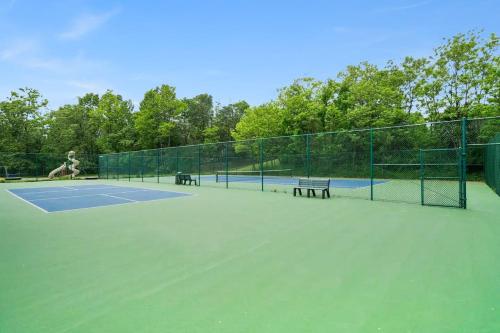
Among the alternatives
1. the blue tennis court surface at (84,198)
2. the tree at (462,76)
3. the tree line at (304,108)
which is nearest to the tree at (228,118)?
the tree line at (304,108)

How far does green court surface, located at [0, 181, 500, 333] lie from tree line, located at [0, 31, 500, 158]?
18.7 metres

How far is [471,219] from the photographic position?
6.53m

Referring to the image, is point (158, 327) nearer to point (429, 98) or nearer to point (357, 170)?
point (357, 170)

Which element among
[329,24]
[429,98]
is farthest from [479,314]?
[429,98]

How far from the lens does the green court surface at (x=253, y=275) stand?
2455mm

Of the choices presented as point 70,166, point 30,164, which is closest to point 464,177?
point 70,166

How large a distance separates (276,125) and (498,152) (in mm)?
21622

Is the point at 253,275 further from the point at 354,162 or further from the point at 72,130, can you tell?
the point at 72,130

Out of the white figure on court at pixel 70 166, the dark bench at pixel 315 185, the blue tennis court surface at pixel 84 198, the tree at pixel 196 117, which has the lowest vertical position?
the blue tennis court surface at pixel 84 198

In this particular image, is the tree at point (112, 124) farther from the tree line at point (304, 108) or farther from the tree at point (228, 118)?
the tree at point (228, 118)

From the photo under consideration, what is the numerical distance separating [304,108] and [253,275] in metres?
26.5

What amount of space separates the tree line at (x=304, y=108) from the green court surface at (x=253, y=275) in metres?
18.7

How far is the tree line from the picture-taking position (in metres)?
20.9

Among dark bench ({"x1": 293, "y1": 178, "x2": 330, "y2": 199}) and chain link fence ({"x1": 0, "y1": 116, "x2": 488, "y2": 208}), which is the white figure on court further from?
dark bench ({"x1": 293, "y1": 178, "x2": 330, "y2": 199})
